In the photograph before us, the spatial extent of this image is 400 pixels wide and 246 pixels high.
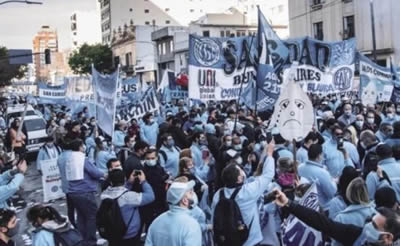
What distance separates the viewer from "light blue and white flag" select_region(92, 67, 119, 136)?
10.4 meters

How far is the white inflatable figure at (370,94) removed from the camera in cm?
1488

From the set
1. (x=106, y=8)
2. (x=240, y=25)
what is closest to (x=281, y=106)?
(x=240, y=25)

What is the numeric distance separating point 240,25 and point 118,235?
61.4m

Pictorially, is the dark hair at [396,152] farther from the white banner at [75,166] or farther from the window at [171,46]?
the window at [171,46]

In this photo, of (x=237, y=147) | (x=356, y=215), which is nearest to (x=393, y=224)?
(x=356, y=215)

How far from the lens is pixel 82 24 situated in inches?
5704

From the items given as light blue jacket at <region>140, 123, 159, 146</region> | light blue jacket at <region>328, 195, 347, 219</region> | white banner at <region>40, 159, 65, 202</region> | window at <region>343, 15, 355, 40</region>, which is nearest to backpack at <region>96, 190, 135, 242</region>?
light blue jacket at <region>328, 195, 347, 219</region>

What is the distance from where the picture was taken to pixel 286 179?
20.6ft

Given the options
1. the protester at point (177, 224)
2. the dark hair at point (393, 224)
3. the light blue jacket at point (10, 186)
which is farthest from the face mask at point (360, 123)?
the dark hair at point (393, 224)

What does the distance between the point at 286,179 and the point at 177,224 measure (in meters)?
1.74

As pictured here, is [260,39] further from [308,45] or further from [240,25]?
[240,25]

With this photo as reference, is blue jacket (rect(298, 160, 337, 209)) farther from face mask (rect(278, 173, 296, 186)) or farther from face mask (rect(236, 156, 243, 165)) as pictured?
face mask (rect(236, 156, 243, 165))

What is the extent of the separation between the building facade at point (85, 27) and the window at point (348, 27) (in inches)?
4159

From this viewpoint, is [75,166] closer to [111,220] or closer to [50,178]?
[111,220]
